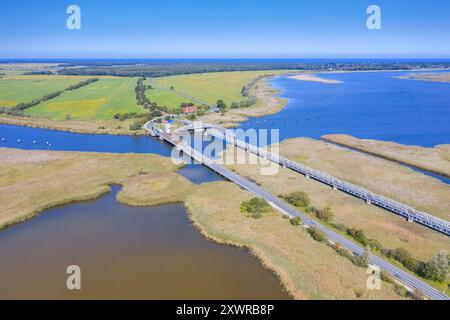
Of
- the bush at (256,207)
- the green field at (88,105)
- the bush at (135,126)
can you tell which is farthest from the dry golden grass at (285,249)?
the green field at (88,105)

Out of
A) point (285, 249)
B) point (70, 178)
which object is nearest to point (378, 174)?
point (285, 249)

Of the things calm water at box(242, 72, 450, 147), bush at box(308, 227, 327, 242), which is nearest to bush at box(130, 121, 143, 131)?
calm water at box(242, 72, 450, 147)

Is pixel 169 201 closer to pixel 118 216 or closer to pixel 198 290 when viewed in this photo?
pixel 118 216

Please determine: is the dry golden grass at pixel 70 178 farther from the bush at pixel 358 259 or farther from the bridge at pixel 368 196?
the bush at pixel 358 259

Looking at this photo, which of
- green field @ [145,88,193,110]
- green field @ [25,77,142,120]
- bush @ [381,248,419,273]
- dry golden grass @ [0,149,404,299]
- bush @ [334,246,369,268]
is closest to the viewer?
dry golden grass @ [0,149,404,299]

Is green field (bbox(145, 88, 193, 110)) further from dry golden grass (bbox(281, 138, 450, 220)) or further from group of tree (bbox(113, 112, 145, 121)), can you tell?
dry golden grass (bbox(281, 138, 450, 220))
